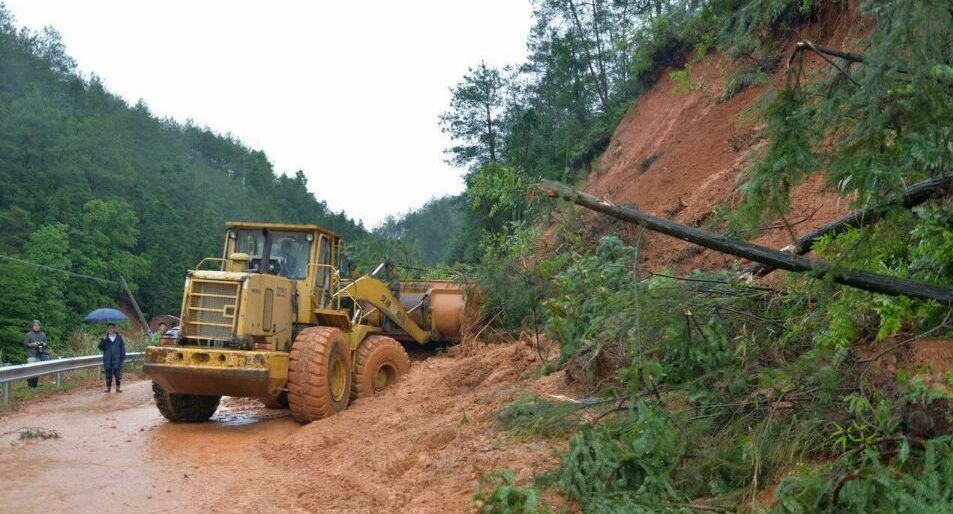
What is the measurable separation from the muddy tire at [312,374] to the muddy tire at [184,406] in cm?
164

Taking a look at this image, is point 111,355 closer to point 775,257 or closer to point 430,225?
point 775,257

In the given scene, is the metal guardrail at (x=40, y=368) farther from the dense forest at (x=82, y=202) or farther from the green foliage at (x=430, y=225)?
the green foliage at (x=430, y=225)

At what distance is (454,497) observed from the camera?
5977 mm

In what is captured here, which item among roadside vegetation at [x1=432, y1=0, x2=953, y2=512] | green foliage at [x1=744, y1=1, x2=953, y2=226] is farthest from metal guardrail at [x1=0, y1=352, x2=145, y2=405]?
green foliage at [x1=744, y1=1, x2=953, y2=226]

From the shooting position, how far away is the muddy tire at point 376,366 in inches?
460

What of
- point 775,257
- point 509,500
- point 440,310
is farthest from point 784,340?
point 440,310

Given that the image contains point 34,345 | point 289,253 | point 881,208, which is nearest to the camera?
point 881,208

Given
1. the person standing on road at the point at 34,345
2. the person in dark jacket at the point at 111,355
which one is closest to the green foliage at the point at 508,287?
the person in dark jacket at the point at 111,355

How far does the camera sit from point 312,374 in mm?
10234

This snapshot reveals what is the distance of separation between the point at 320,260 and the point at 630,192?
25.0 feet

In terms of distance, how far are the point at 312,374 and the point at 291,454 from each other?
156 centimetres

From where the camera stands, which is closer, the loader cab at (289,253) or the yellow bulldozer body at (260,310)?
the yellow bulldozer body at (260,310)

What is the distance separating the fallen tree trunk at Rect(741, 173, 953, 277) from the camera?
496cm

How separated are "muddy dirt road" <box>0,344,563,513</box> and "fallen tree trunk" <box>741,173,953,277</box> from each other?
2660 mm
